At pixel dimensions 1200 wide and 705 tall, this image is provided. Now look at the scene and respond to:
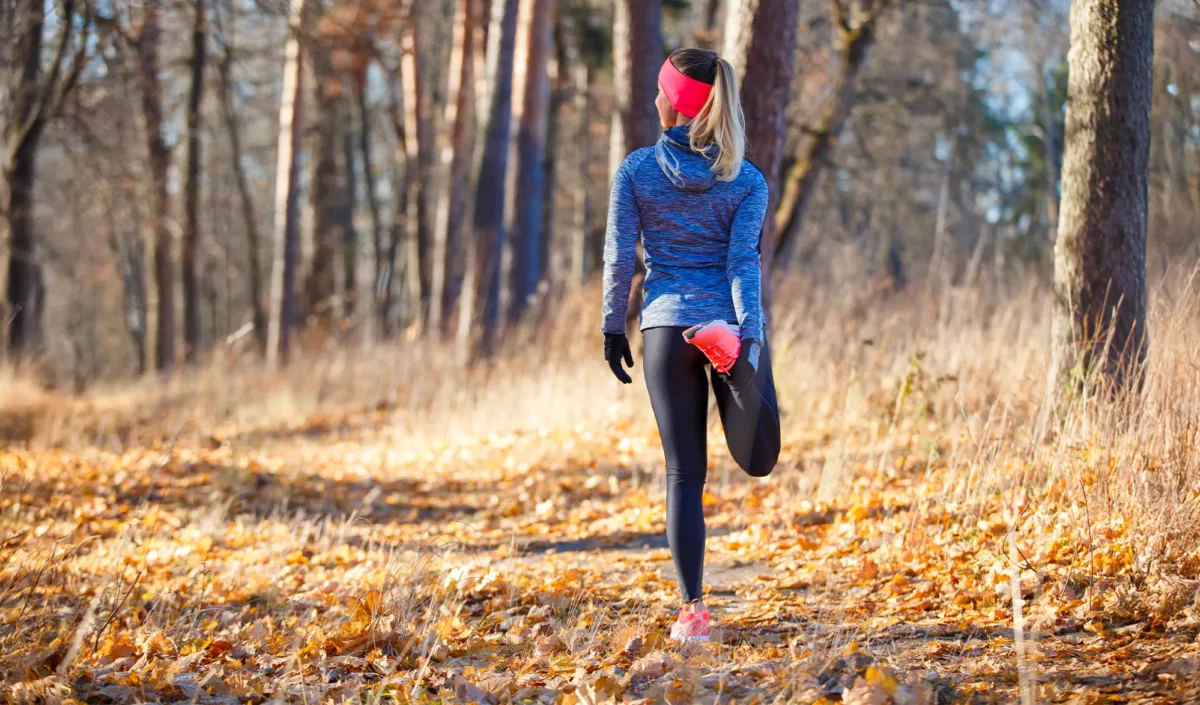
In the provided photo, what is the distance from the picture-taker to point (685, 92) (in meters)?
3.48

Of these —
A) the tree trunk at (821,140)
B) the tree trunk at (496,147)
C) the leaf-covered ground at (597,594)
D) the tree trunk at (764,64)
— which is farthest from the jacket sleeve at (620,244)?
the tree trunk at (496,147)

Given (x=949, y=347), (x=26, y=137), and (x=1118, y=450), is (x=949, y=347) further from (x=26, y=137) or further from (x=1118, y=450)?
(x=26, y=137)

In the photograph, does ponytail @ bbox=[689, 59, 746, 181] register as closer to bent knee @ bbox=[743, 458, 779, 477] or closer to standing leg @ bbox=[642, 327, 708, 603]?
standing leg @ bbox=[642, 327, 708, 603]

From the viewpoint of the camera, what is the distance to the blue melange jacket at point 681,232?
11.3 ft

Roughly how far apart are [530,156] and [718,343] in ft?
31.2

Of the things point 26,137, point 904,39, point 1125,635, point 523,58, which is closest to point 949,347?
point 1125,635

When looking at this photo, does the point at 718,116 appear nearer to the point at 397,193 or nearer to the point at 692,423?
the point at 692,423

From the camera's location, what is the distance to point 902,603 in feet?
13.4

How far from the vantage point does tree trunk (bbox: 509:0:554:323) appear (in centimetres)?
1212

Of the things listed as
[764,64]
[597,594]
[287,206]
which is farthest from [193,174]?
[597,594]

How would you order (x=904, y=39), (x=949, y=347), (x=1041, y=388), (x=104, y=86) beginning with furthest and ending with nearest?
(x=904, y=39) → (x=104, y=86) → (x=949, y=347) → (x=1041, y=388)

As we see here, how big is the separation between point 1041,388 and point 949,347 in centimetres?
215

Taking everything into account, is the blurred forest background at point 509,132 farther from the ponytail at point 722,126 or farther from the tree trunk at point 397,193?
the ponytail at point 722,126

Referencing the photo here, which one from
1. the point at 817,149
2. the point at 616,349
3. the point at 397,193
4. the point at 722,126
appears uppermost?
the point at 397,193
